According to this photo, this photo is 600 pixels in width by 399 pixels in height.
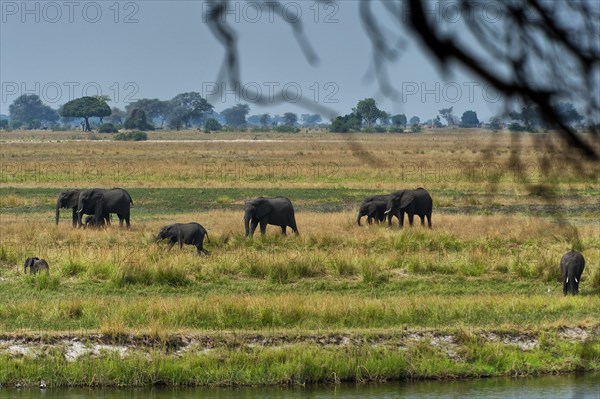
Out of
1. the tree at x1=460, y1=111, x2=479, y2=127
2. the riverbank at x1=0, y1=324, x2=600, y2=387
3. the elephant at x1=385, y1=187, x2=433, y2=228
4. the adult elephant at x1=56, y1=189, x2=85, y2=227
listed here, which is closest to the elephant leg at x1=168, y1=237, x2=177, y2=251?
the elephant at x1=385, y1=187, x2=433, y2=228

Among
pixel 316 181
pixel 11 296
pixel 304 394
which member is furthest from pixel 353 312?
pixel 316 181

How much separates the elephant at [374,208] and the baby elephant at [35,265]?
12.5 m

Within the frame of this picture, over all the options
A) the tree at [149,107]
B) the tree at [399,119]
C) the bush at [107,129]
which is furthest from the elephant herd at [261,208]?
the bush at [107,129]

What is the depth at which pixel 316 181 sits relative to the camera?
5038 centimetres

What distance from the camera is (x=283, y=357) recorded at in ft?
46.1

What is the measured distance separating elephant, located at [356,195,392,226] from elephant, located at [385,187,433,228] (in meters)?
0.18

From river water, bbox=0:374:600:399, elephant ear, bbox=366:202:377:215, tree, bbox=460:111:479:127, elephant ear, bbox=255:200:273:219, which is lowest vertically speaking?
river water, bbox=0:374:600:399

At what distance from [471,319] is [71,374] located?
→ 5.73 metres

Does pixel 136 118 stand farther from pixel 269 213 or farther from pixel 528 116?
pixel 269 213

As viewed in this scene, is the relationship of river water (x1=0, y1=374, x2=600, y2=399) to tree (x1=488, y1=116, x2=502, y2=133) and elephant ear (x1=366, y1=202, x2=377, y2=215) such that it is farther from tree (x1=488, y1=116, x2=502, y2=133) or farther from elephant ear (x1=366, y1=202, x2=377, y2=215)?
elephant ear (x1=366, y1=202, x2=377, y2=215)

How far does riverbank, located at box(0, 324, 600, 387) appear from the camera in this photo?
1371 cm

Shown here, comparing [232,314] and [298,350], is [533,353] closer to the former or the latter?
[298,350]

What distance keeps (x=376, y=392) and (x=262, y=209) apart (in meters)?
15.1

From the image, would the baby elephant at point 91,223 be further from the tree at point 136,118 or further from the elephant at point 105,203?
the tree at point 136,118
